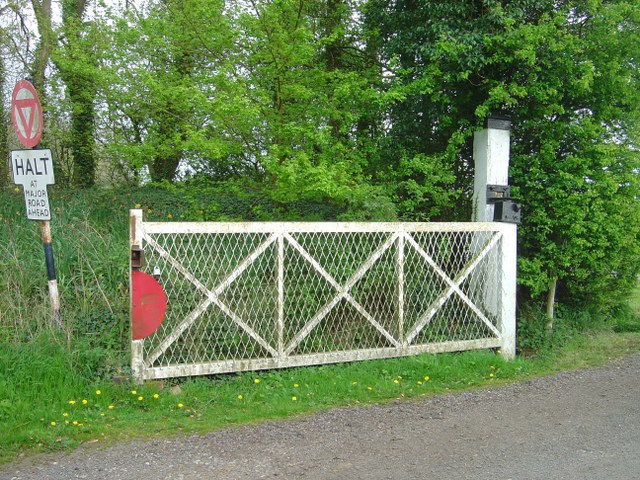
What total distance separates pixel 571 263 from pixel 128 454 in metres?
7.01

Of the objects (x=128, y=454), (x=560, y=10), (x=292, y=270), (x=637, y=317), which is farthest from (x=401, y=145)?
(x=128, y=454)

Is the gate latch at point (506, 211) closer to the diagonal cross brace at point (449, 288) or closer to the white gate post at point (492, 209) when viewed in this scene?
the white gate post at point (492, 209)

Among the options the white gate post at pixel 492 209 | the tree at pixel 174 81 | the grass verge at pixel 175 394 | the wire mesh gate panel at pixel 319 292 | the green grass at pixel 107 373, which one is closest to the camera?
the grass verge at pixel 175 394

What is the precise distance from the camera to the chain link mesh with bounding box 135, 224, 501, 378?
19.7 feet

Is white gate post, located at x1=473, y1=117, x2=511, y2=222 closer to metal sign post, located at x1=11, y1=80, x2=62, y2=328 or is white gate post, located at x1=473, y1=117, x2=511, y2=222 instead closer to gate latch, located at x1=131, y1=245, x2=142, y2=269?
gate latch, located at x1=131, y1=245, x2=142, y2=269

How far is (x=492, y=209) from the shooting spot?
8242 millimetres

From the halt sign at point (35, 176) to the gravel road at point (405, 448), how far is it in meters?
2.61

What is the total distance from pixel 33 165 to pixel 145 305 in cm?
182

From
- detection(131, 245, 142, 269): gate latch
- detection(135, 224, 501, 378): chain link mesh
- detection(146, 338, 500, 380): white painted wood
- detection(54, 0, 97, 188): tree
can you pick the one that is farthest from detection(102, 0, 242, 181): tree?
detection(146, 338, 500, 380): white painted wood

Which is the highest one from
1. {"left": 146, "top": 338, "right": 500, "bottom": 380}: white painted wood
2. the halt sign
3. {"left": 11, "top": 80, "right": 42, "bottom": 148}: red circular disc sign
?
{"left": 11, "top": 80, "right": 42, "bottom": 148}: red circular disc sign

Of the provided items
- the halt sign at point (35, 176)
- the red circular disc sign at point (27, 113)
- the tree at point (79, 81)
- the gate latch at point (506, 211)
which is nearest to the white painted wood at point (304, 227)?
the gate latch at point (506, 211)

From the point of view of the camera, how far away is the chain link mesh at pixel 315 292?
5992 mm

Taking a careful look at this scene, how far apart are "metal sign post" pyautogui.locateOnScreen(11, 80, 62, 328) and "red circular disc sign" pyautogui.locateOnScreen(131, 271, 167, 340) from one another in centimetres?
90

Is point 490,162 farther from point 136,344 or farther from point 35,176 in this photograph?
point 35,176
